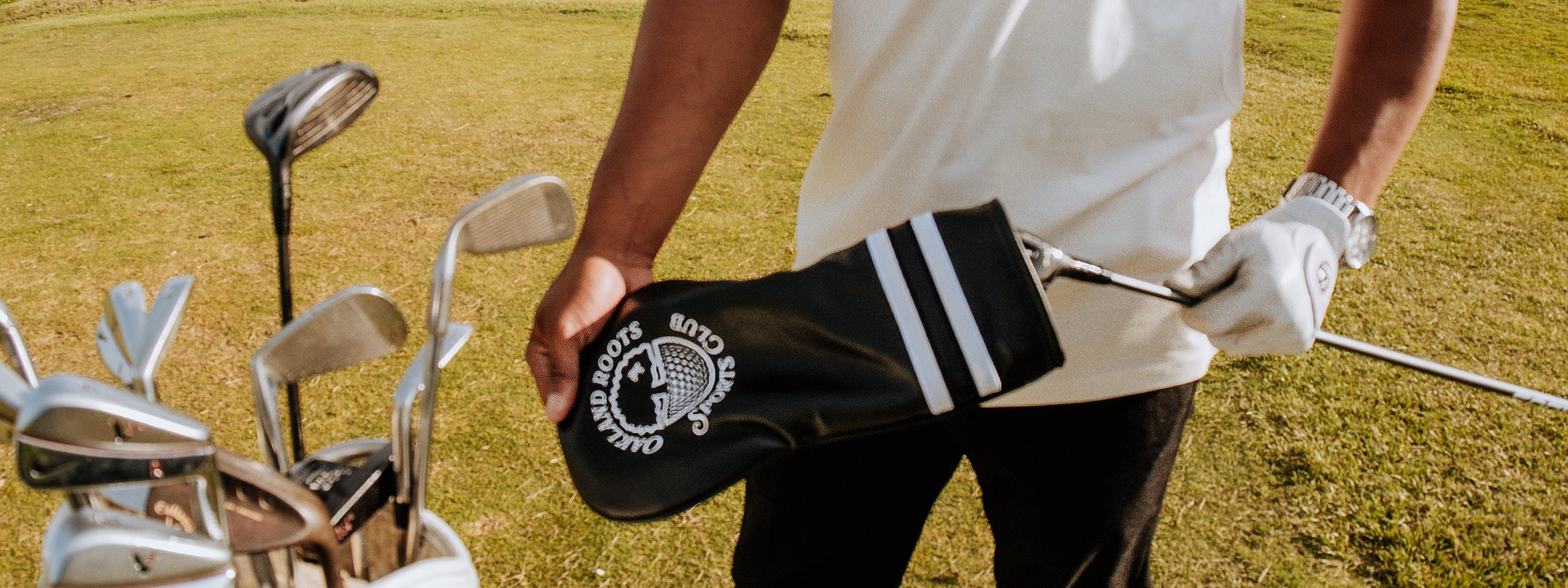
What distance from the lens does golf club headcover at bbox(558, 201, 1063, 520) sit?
2.30 feet

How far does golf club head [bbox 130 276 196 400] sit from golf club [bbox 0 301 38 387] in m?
0.06

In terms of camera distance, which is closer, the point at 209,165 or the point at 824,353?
the point at 824,353

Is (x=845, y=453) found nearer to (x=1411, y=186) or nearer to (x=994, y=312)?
(x=994, y=312)

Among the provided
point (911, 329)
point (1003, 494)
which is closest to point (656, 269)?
point (1003, 494)

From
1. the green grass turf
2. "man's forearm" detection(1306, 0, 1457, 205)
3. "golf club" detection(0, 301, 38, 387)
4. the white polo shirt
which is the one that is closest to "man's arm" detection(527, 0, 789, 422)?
the white polo shirt

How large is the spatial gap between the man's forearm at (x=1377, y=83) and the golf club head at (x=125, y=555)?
102 centimetres

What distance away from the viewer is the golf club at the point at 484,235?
725 mm

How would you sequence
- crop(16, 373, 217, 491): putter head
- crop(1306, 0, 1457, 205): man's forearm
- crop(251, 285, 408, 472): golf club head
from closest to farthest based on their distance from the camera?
crop(16, 373, 217, 491): putter head, crop(251, 285, 408, 472): golf club head, crop(1306, 0, 1457, 205): man's forearm

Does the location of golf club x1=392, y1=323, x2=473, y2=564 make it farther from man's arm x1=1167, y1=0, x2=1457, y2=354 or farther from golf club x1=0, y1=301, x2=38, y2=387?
man's arm x1=1167, y1=0, x2=1457, y2=354

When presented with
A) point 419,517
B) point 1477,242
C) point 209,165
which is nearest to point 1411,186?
point 1477,242

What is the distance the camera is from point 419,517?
808 mm

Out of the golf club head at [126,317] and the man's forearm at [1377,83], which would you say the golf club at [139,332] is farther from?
the man's forearm at [1377,83]

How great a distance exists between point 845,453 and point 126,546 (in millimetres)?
610

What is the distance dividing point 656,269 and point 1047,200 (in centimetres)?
183
